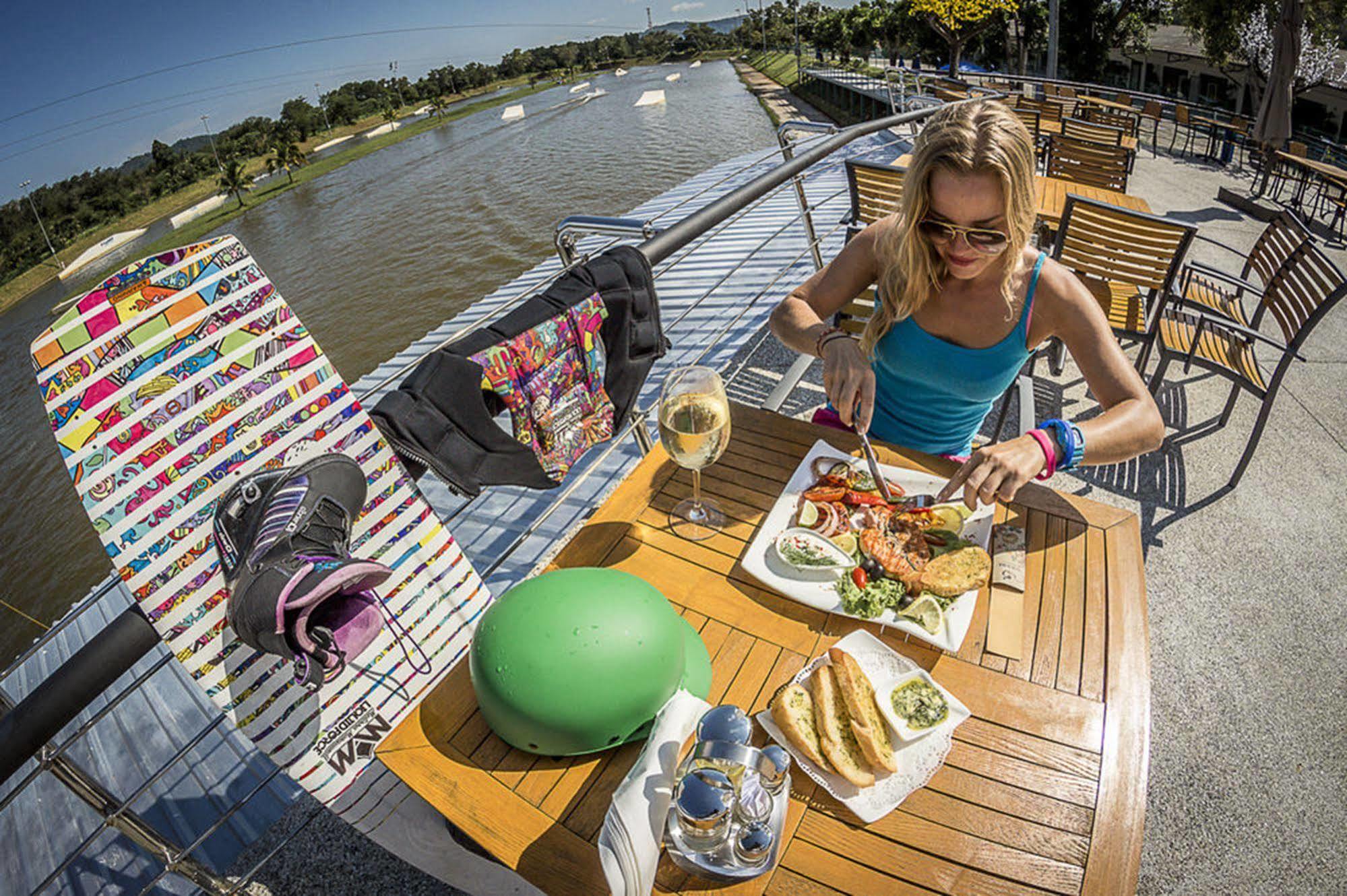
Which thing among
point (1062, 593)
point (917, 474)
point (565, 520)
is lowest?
point (565, 520)

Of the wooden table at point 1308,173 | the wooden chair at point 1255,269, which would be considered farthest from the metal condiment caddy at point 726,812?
the wooden table at point 1308,173

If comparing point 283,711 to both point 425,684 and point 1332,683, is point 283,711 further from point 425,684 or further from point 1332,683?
point 1332,683

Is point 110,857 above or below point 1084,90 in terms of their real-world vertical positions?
below

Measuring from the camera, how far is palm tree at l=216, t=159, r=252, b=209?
2591 inches

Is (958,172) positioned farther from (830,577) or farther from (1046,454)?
(830,577)

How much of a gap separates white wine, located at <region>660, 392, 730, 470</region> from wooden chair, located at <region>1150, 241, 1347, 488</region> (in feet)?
9.91

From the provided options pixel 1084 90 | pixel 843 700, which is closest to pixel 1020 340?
pixel 843 700

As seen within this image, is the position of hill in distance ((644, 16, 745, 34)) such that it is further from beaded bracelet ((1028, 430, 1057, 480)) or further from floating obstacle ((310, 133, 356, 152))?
beaded bracelet ((1028, 430, 1057, 480))

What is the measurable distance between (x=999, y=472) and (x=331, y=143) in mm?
107913

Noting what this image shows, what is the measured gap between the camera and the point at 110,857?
2.15 meters

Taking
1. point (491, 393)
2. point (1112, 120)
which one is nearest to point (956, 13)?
point (1112, 120)

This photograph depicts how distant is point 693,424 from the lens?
4.57 feet

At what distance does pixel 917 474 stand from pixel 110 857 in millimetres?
2958

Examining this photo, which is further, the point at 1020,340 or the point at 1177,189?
the point at 1177,189
